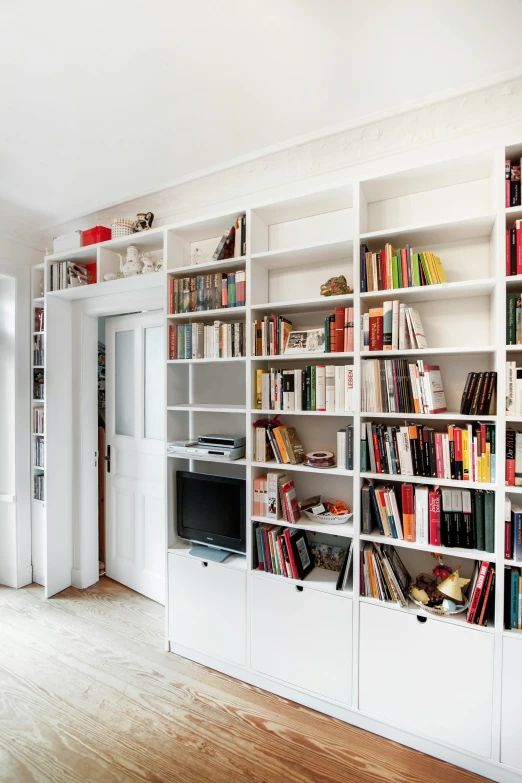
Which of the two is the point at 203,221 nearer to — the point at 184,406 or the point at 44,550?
the point at 184,406

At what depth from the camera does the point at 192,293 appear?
2.21 m

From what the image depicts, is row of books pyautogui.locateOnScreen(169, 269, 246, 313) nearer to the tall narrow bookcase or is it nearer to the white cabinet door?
the tall narrow bookcase

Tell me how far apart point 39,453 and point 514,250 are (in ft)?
10.8

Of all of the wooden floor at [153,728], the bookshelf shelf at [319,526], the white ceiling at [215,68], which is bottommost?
the wooden floor at [153,728]

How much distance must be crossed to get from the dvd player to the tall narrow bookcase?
1.59m

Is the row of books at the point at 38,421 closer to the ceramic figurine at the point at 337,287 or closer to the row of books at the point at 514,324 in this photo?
the ceramic figurine at the point at 337,287

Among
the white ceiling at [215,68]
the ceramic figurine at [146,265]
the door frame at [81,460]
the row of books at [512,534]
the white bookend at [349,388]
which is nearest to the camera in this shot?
the white ceiling at [215,68]

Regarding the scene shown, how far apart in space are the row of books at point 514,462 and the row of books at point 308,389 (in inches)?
25.1

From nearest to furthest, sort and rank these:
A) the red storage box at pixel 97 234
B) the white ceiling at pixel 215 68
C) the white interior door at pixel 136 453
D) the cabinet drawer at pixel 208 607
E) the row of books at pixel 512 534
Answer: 1. the white ceiling at pixel 215 68
2. the row of books at pixel 512 534
3. the cabinet drawer at pixel 208 607
4. the red storage box at pixel 97 234
5. the white interior door at pixel 136 453

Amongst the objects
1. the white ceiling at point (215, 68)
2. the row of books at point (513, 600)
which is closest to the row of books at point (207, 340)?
the white ceiling at point (215, 68)

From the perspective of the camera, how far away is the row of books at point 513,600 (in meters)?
1.50

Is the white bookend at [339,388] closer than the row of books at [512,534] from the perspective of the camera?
No

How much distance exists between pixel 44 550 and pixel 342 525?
7.85 feet

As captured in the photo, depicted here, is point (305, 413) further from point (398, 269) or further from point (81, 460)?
point (81, 460)
